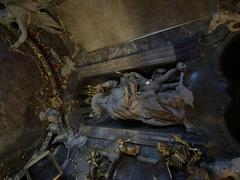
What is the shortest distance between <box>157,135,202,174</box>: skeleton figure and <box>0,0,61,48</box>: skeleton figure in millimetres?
3487

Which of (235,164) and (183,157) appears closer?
(235,164)

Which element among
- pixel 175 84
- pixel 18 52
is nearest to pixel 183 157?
pixel 175 84

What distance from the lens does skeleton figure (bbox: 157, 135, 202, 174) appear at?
11.1 feet

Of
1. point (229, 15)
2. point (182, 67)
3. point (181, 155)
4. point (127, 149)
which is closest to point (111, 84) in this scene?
point (127, 149)

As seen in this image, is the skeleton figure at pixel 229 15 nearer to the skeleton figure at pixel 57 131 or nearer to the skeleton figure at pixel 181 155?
the skeleton figure at pixel 181 155

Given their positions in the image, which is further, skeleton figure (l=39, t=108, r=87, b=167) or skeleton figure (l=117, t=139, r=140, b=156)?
skeleton figure (l=39, t=108, r=87, b=167)

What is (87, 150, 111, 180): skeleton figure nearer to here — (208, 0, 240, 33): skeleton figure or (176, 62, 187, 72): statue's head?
(176, 62, 187, 72): statue's head

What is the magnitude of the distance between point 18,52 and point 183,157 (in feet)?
13.9

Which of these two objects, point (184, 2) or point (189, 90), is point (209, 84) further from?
point (184, 2)

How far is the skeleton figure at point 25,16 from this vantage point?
5.00 m

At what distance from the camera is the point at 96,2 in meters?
4.91

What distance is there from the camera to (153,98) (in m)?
4.19

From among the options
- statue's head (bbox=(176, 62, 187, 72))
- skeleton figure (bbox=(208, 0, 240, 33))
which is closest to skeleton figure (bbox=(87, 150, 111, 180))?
statue's head (bbox=(176, 62, 187, 72))

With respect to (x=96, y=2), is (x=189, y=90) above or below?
below
